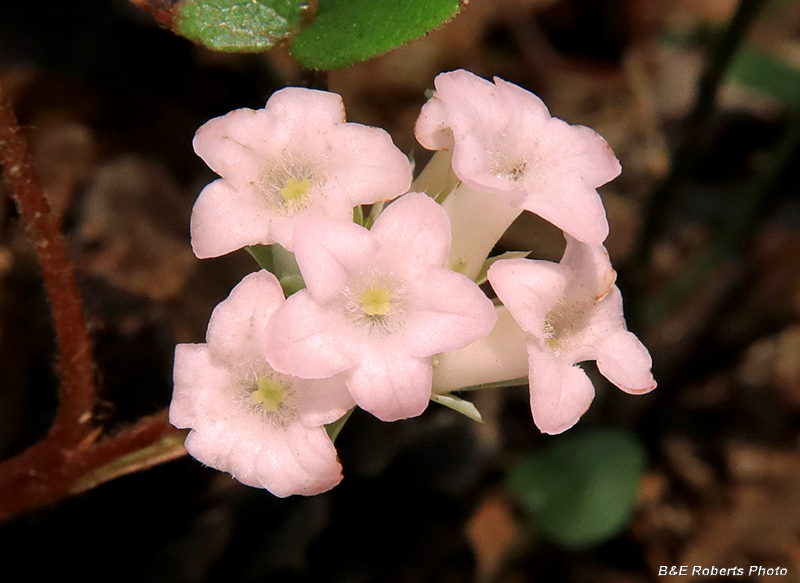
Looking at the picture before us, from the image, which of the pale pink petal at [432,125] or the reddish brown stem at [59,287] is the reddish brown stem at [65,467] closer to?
the reddish brown stem at [59,287]

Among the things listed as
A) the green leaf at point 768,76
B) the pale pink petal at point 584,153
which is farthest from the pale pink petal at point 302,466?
the green leaf at point 768,76

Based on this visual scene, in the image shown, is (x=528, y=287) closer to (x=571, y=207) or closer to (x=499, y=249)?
(x=571, y=207)

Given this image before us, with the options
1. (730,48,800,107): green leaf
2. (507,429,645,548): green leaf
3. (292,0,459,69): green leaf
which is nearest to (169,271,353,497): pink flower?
(292,0,459,69): green leaf

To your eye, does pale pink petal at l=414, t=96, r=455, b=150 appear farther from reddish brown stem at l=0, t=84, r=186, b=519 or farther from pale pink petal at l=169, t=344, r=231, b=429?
reddish brown stem at l=0, t=84, r=186, b=519

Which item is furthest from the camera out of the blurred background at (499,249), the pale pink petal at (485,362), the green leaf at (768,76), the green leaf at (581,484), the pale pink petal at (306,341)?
the green leaf at (768,76)

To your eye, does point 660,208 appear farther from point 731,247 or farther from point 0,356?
point 0,356

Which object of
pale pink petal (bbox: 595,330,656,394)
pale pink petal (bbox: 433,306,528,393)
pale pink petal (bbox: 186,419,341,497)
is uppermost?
pale pink petal (bbox: 595,330,656,394)
